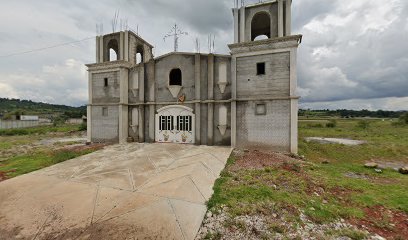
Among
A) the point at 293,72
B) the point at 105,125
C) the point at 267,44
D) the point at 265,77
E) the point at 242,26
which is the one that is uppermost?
the point at 242,26

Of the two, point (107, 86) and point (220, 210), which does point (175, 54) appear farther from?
point (220, 210)

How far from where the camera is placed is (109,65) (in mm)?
18203

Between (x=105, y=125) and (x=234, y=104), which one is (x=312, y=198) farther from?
(x=105, y=125)

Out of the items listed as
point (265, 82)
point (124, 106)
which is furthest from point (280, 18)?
point (124, 106)

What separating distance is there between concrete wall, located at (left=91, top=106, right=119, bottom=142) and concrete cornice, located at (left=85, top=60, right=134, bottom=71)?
3712mm

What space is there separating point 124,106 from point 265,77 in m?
12.6

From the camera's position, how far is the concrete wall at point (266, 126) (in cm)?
1360

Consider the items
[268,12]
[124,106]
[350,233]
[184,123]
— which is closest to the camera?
[350,233]

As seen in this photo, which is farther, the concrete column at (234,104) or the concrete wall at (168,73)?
the concrete wall at (168,73)

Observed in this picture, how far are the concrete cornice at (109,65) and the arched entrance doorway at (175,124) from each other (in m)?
5.46

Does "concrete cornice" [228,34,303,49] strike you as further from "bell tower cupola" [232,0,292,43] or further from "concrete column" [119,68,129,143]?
"concrete column" [119,68,129,143]

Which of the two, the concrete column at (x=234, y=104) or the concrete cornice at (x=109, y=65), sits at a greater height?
the concrete cornice at (x=109, y=65)

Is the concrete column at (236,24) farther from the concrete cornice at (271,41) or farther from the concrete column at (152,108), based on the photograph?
the concrete column at (152,108)

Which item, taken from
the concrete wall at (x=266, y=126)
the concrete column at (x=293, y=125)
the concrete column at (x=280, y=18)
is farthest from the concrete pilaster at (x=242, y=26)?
the concrete column at (x=293, y=125)
